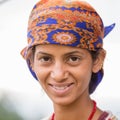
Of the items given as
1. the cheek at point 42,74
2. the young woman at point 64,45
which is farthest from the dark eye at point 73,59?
the cheek at point 42,74

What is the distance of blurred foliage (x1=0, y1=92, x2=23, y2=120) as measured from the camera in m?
3.27

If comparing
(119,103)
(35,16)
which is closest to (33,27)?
(35,16)

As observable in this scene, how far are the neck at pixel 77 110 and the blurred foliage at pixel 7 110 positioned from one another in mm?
1374

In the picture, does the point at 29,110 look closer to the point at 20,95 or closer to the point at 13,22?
the point at 20,95

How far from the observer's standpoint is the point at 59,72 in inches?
67.8

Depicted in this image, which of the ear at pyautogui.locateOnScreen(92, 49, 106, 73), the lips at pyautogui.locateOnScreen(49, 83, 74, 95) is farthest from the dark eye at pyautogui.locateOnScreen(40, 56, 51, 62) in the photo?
the ear at pyautogui.locateOnScreen(92, 49, 106, 73)

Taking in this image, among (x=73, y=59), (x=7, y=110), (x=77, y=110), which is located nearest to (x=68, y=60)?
(x=73, y=59)

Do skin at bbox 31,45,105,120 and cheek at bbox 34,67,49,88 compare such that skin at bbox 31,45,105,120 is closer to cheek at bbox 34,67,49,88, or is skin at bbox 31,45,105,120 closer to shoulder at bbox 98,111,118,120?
cheek at bbox 34,67,49,88

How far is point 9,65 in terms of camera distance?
11.1 ft

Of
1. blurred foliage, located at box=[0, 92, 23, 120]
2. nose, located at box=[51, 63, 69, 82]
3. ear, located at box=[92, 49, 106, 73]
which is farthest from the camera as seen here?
blurred foliage, located at box=[0, 92, 23, 120]

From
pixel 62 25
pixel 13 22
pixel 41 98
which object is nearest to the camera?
pixel 62 25

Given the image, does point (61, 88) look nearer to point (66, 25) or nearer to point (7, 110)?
point (66, 25)

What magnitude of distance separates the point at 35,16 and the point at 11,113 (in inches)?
63.8

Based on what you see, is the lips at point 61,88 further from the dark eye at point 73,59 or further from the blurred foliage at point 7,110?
the blurred foliage at point 7,110
